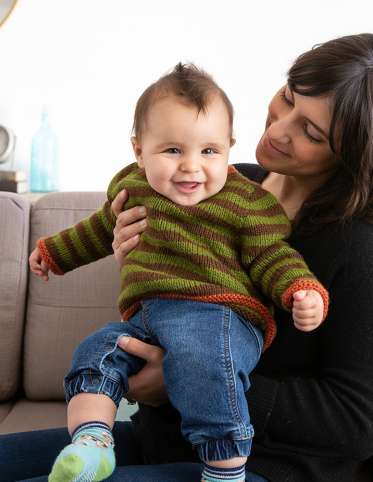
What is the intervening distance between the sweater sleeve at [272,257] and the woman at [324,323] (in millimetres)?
71

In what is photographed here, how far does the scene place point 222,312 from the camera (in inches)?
40.3

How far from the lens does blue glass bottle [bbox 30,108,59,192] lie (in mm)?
2455

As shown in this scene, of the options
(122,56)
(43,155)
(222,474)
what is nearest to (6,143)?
(43,155)

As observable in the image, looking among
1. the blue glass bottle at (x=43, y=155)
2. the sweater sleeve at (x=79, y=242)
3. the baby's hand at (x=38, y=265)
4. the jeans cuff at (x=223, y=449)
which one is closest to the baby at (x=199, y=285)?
the jeans cuff at (x=223, y=449)

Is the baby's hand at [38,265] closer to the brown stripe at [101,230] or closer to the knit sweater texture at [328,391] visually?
the brown stripe at [101,230]

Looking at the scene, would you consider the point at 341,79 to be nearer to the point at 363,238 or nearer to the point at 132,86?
the point at 363,238

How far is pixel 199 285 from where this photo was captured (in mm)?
1041

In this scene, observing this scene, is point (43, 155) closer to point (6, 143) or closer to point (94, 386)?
point (6, 143)

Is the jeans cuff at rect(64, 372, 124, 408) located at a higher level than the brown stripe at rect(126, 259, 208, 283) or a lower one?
lower

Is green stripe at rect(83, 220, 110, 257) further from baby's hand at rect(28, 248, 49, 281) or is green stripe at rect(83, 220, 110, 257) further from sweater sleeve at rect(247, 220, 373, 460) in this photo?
sweater sleeve at rect(247, 220, 373, 460)

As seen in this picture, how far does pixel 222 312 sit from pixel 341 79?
0.46 metres

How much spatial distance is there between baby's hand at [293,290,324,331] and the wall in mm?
1615

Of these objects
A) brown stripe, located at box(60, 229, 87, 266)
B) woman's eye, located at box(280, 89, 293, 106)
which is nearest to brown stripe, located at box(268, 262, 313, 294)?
woman's eye, located at box(280, 89, 293, 106)

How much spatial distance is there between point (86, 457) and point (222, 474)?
211 mm
